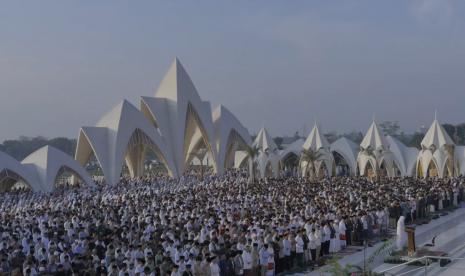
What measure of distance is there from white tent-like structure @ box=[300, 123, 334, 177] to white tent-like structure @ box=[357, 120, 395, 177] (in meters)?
2.13

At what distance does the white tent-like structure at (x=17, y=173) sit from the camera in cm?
2736

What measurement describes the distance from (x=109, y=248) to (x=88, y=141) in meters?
22.5

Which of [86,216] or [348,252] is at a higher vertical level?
[86,216]

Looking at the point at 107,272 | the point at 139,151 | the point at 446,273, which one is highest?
the point at 139,151

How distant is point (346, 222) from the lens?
14617 mm

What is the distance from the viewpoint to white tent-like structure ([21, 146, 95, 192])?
93.3 ft

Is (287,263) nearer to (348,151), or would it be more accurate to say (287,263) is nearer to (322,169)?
(322,169)

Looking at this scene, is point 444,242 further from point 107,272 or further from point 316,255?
point 107,272

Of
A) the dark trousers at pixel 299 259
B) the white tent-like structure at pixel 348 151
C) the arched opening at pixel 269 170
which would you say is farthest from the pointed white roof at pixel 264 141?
the dark trousers at pixel 299 259

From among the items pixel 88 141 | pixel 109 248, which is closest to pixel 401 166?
pixel 88 141

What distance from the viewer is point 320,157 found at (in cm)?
3788

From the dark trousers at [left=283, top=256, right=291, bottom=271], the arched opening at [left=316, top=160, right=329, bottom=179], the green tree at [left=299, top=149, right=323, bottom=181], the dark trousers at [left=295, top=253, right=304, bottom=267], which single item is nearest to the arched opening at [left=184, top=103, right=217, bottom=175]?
the green tree at [left=299, top=149, right=323, bottom=181]

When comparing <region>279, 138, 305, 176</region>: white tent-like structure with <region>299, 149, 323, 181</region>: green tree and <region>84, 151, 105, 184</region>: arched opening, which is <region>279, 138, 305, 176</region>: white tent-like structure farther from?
<region>84, 151, 105, 184</region>: arched opening

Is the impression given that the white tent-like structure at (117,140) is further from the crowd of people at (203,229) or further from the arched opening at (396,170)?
the arched opening at (396,170)
